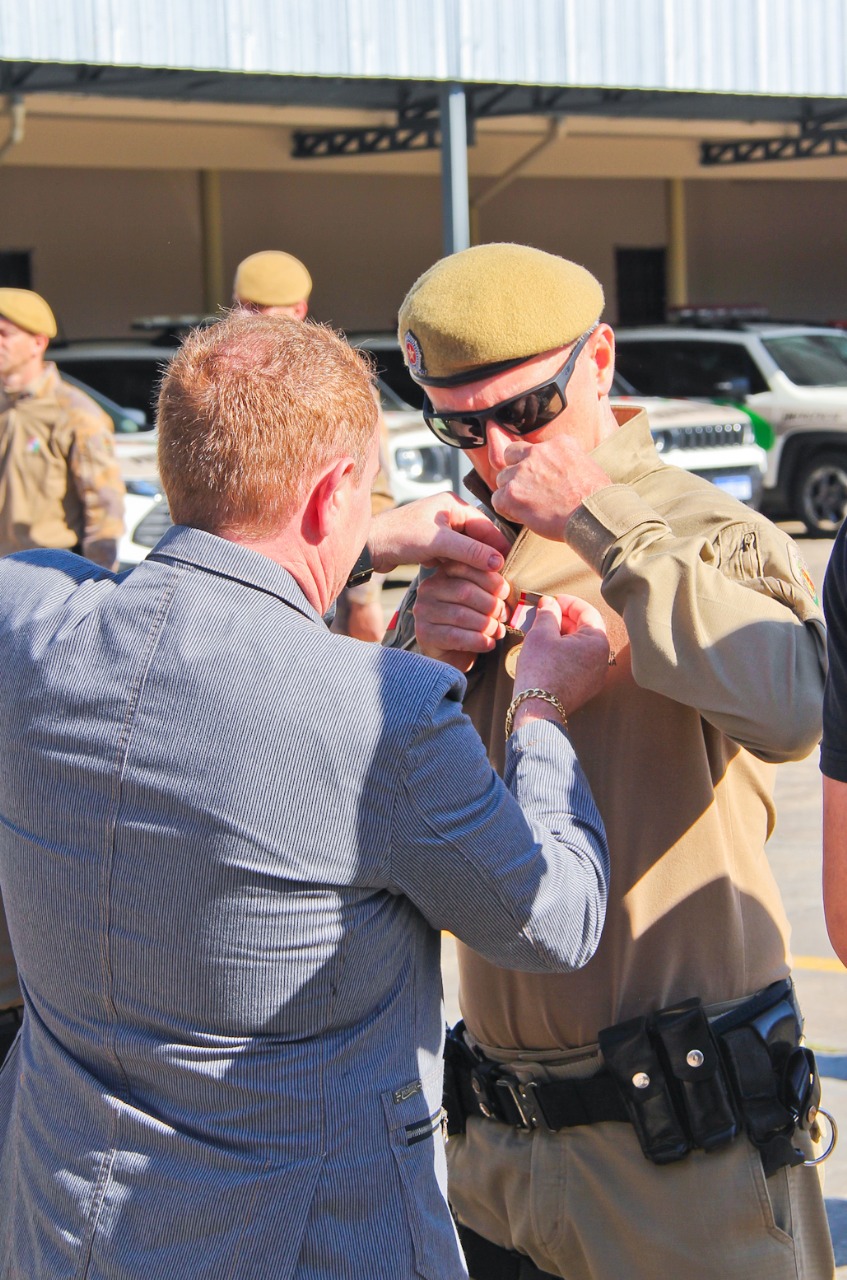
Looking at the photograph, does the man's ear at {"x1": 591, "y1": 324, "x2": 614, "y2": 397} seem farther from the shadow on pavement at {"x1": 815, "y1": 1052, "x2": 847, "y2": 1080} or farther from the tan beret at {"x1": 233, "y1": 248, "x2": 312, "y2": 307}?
the tan beret at {"x1": 233, "y1": 248, "x2": 312, "y2": 307}

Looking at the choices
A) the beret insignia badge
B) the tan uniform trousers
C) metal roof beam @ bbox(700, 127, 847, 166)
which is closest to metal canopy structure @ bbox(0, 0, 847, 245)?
metal roof beam @ bbox(700, 127, 847, 166)

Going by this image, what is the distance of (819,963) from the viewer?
506 cm

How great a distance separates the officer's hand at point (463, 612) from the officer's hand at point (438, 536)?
0.07 ft

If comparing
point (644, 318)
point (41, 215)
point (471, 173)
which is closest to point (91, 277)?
point (41, 215)

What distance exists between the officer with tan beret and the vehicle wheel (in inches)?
477

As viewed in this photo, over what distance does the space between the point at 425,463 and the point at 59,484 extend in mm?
5667

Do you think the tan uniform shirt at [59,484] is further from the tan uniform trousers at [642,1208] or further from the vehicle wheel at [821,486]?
the vehicle wheel at [821,486]

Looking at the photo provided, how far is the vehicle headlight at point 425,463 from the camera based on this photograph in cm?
1168

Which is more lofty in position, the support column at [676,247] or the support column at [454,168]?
the support column at [454,168]

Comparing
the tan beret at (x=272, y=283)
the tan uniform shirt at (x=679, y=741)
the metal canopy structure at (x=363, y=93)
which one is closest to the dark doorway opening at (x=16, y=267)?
the metal canopy structure at (x=363, y=93)

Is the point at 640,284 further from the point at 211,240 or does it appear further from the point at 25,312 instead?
the point at 25,312

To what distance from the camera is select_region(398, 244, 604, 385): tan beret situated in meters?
2.12

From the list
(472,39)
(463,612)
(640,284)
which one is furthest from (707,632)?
(640,284)

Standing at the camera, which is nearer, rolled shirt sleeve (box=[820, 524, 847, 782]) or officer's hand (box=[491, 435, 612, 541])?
rolled shirt sleeve (box=[820, 524, 847, 782])
